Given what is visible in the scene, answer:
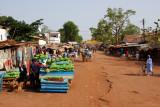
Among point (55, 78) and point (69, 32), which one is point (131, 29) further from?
point (55, 78)

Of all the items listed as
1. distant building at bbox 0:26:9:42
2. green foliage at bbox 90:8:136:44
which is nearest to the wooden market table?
distant building at bbox 0:26:9:42

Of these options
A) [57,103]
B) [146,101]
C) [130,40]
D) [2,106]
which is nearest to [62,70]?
[57,103]

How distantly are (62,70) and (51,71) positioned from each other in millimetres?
516

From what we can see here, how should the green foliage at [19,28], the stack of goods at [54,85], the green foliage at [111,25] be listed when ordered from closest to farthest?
the stack of goods at [54,85]
the green foliage at [19,28]
the green foliage at [111,25]

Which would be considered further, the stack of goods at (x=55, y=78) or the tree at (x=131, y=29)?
the tree at (x=131, y=29)

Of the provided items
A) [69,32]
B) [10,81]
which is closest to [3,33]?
[10,81]

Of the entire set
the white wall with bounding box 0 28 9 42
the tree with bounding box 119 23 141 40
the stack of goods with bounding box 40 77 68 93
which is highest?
the tree with bounding box 119 23 141 40

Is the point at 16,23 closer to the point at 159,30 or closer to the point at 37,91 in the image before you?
the point at 37,91

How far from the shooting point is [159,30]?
20.5 meters

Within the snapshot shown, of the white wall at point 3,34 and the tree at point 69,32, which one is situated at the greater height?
the tree at point 69,32

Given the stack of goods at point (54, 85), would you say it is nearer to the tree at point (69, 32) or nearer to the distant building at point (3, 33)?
the distant building at point (3, 33)

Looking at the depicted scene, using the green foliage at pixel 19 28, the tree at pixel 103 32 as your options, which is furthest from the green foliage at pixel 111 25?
the green foliage at pixel 19 28

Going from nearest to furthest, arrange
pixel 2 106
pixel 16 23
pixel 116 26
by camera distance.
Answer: pixel 2 106 < pixel 16 23 < pixel 116 26

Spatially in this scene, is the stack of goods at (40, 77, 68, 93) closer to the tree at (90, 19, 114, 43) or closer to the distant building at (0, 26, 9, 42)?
the distant building at (0, 26, 9, 42)
